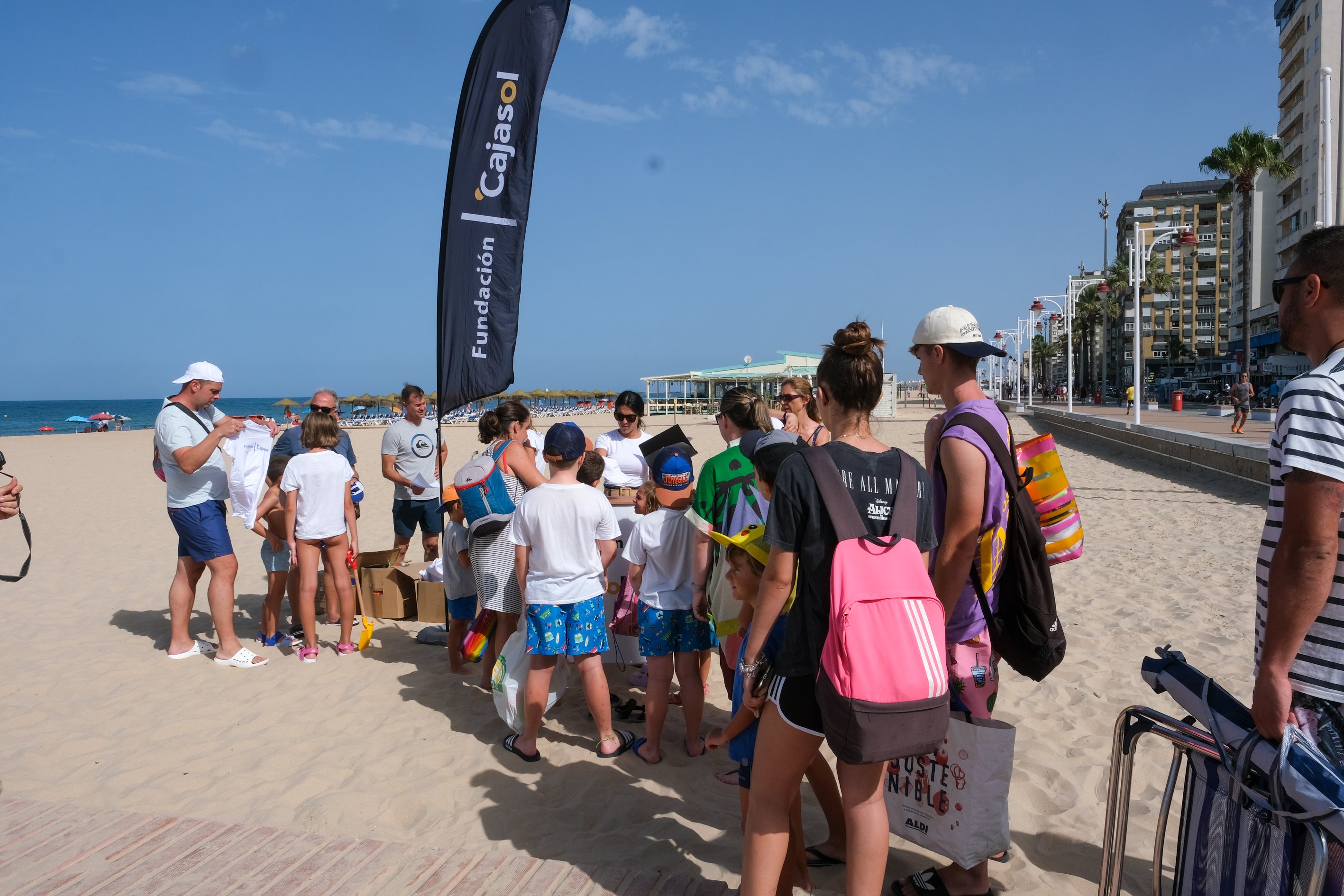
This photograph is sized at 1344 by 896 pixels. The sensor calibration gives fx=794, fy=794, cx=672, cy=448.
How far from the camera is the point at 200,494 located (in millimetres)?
5184

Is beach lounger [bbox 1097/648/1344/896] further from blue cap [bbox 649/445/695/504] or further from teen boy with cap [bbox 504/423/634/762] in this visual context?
teen boy with cap [bbox 504/423/634/762]

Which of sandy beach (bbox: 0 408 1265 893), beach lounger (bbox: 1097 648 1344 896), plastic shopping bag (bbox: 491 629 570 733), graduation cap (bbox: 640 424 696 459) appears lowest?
sandy beach (bbox: 0 408 1265 893)

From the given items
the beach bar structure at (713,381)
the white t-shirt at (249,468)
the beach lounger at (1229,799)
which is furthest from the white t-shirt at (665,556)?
the beach bar structure at (713,381)

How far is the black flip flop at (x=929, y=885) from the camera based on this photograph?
272cm

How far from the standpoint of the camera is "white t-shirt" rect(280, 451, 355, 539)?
520cm

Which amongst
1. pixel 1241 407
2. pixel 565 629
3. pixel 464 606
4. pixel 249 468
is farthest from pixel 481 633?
pixel 1241 407

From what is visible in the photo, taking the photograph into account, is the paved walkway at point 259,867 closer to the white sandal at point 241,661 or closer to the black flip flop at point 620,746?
→ the black flip flop at point 620,746

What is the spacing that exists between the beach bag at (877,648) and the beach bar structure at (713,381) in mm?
37793

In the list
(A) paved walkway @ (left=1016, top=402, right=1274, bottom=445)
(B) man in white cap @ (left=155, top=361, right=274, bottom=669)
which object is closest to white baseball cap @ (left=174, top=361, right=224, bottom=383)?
(B) man in white cap @ (left=155, top=361, right=274, bottom=669)

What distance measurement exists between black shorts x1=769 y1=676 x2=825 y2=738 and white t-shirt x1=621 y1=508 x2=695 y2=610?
1616 millimetres

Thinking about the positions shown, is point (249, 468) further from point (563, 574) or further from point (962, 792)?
point (962, 792)

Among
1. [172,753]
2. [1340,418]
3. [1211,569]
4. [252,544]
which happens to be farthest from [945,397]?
[252,544]

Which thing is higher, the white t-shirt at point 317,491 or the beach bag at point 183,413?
the beach bag at point 183,413

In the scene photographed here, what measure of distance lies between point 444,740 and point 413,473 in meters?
2.68
